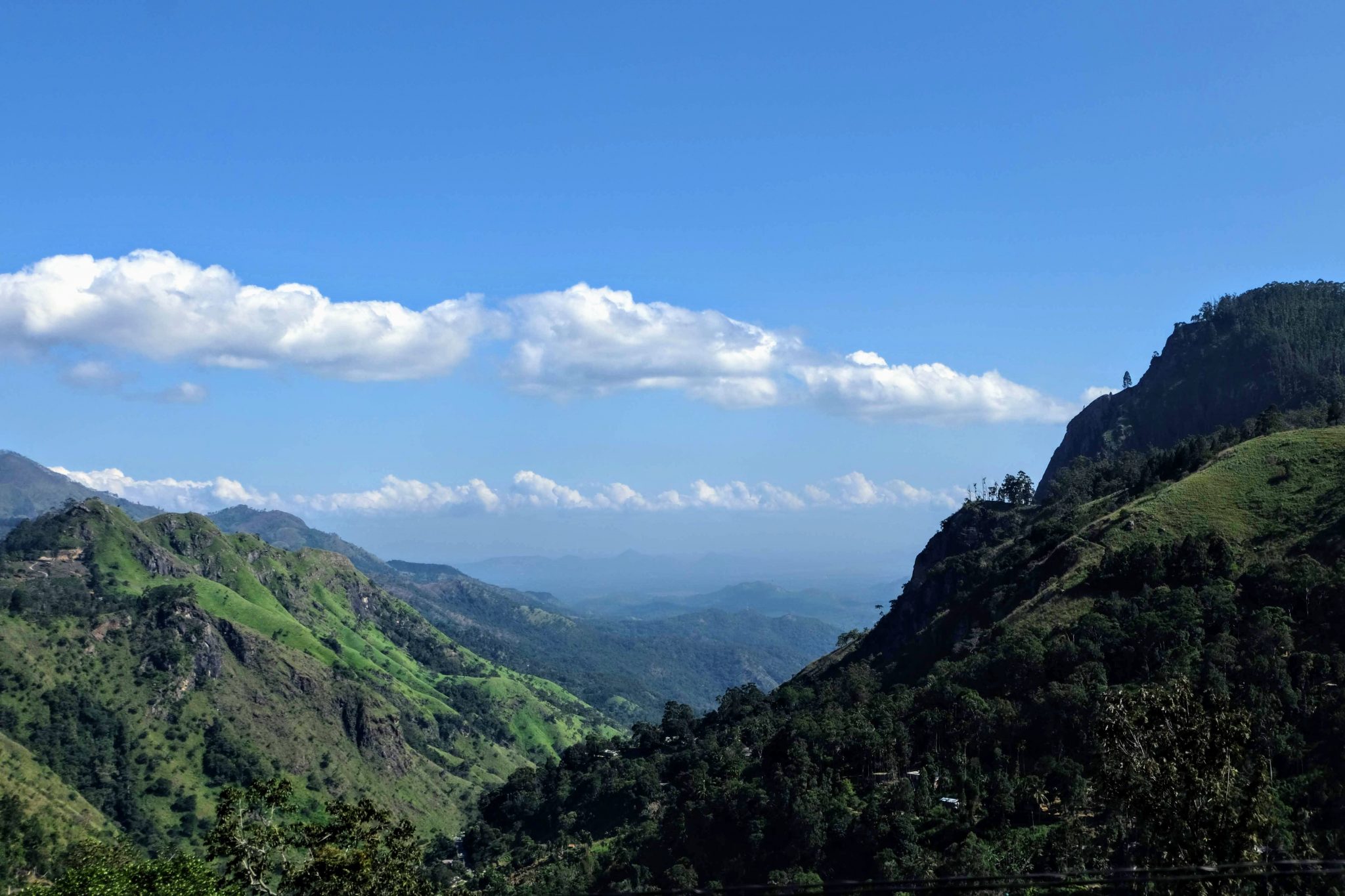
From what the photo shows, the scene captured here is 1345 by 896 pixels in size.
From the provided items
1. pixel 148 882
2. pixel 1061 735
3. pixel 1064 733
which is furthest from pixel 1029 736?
pixel 148 882

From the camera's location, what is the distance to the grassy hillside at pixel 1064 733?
3759 centimetres

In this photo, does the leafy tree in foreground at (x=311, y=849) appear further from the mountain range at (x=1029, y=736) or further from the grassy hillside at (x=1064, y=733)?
the grassy hillside at (x=1064, y=733)

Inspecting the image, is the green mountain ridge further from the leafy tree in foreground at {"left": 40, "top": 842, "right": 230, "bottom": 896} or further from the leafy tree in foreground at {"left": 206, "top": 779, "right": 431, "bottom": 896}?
the leafy tree in foreground at {"left": 40, "top": 842, "right": 230, "bottom": 896}

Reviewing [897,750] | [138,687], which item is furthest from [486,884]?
[138,687]

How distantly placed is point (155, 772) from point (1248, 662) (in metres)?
181

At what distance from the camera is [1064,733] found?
73.6 meters

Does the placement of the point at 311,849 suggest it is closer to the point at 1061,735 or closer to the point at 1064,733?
the point at 1061,735

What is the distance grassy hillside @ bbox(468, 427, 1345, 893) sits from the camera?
37.6 m

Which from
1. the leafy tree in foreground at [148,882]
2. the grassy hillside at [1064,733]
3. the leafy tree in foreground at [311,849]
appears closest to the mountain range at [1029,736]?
the grassy hillside at [1064,733]

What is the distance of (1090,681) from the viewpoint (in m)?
76.6

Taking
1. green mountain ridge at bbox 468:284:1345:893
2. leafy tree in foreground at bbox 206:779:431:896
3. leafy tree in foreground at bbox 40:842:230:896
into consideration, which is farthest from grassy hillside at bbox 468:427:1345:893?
leafy tree in foreground at bbox 40:842:230:896

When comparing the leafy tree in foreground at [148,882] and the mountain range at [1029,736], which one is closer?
the mountain range at [1029,736]

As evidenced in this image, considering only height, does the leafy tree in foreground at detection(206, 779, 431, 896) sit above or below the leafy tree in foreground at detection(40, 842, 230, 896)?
above

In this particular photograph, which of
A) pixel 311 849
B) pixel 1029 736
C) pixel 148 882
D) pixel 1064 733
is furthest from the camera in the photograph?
pixel 1029 736
